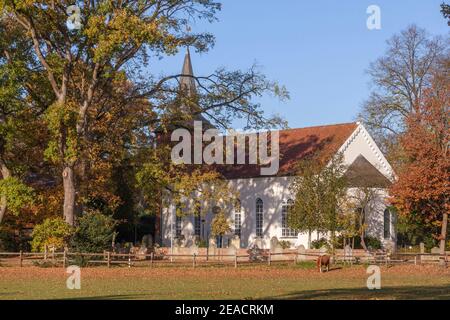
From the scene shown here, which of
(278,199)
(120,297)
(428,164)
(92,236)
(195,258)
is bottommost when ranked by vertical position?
(120,297)

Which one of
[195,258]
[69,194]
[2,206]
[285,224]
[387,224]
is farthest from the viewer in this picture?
[387,224]

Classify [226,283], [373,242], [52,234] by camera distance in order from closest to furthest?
1. [226,283]
2. [52,234]
3. [373,242]

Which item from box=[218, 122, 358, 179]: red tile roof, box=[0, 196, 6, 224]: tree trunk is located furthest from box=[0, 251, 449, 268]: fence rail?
box=[218, 122, 358, 179]: red tile roof

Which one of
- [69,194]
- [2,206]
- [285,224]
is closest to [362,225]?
[285,224]

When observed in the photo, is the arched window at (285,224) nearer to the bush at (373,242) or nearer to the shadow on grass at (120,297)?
the bush at (373,242)

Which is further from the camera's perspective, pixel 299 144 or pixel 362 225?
pixel 299 144

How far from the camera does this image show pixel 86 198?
4634 centimetres

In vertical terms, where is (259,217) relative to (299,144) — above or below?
below

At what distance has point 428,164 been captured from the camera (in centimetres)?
4472

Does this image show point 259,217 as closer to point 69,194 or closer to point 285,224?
point 285,224

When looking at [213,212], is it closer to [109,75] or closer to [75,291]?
[109,75]

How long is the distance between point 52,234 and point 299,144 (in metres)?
25.6

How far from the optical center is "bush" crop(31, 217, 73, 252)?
4044 cm

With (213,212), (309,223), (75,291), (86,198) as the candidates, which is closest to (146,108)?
(86,198)
